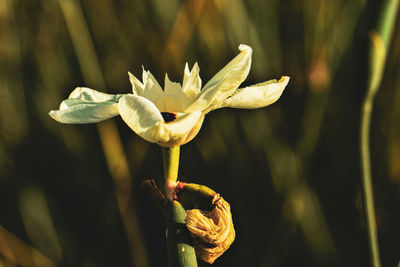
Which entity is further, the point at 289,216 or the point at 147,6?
the point at 147,6

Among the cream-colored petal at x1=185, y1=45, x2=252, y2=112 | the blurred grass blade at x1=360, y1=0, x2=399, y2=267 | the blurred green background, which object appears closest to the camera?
the blurred grass blade at x1=360, y1=0, x2=399, y2=267

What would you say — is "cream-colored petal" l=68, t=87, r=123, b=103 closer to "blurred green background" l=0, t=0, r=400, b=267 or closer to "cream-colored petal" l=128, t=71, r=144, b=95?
"cream-colored petal" l=128, t=71, r=144, b=95

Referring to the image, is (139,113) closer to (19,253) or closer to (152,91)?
(152,91)

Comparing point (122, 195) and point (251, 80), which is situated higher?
point (251, 80)

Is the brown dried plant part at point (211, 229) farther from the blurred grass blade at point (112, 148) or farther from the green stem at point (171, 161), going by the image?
the blurred grass blade at point (112, 148)

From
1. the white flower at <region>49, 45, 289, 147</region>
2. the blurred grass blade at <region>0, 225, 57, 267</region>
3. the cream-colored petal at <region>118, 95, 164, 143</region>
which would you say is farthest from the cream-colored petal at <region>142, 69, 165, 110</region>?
the blurred grass blade at <region>0, 225, 57, 267</region>

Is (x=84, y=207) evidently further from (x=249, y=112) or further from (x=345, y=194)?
(x=345, y=194)

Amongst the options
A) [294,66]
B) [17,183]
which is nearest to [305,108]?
[294,66]

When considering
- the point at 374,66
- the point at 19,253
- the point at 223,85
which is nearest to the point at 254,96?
the point at 223,85
